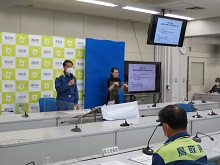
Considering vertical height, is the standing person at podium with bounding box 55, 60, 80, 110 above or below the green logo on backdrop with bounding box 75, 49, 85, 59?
below

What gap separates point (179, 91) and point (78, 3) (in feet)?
13.3

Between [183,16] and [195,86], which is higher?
[183,16]

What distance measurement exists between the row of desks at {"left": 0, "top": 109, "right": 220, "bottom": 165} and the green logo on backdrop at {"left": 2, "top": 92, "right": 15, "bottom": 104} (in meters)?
2.68

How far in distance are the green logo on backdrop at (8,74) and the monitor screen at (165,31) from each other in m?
2.82

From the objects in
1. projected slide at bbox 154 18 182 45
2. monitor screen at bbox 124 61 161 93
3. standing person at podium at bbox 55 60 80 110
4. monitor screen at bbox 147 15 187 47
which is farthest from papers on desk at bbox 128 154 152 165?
monitor screen at bbox 124 61 161 93

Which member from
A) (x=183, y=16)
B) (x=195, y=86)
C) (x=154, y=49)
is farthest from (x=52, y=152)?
(x=195, y=86)

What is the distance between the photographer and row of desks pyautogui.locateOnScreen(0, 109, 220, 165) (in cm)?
270

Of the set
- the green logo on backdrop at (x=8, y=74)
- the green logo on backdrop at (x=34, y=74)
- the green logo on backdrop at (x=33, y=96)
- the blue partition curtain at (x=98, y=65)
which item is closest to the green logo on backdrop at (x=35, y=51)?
the green logo on backdrop at (x=34, y=74)

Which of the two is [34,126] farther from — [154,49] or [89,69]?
[154,49]

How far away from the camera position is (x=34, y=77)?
19.9ft

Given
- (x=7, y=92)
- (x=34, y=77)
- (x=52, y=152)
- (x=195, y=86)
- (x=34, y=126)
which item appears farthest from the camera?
(x=195, y=86)

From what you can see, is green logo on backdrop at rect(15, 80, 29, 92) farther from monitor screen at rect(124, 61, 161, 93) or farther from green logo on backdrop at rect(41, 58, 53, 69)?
monitor screen at rect(124, 61, 161, 93)

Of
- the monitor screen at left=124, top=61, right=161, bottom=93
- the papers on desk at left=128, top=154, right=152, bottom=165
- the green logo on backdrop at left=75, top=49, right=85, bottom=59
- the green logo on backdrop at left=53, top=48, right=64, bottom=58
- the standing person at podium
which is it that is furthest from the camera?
the monitor screen at left=124, top=61, right=161, bottom=93

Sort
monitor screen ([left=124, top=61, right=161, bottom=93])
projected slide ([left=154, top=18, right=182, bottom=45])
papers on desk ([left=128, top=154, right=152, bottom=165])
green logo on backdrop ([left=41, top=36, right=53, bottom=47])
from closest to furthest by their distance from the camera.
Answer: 1. papers on desk ([left=128, top=154, right=152, bottom=165])
2. projected slide ([left=154, top=18, right=182, bottom=45])
3. green logo on backdrop ([left=41, top=36, right=53, bottom=47])
4. monitor screen ([left=124, top=61, right=161, bottom=93])
